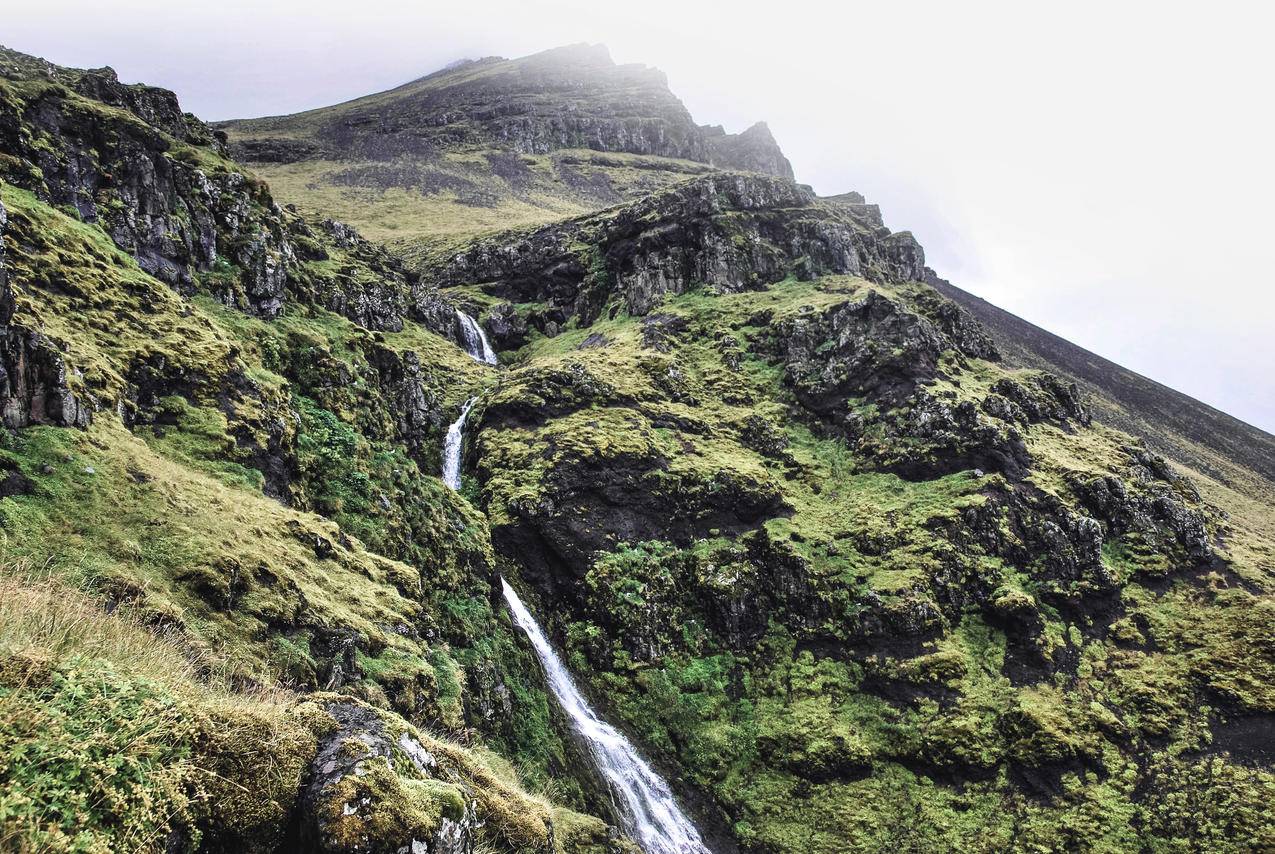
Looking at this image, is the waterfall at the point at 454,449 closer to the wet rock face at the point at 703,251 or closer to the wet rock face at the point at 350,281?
the wet rock face at the point at 350,281

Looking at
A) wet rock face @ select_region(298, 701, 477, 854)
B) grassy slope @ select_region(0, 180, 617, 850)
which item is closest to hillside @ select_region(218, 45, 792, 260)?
grassy slope @ select_region(0, 180, 617, 850)

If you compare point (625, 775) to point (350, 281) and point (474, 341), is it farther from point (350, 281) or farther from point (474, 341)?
point (474, 341)

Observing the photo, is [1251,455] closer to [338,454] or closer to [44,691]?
[338,454]

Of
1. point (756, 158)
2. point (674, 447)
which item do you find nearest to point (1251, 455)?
point (674, 447)

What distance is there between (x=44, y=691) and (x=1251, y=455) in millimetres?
117433

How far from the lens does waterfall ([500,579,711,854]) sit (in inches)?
837

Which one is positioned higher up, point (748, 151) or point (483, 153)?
point (748, 151)

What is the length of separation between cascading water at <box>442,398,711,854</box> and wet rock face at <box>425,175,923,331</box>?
1329 inches

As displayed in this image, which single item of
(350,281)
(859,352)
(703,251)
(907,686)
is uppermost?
(703,251)

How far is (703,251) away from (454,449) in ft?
98.6

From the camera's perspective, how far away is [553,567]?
3075cm

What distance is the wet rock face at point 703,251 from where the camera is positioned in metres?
55.1

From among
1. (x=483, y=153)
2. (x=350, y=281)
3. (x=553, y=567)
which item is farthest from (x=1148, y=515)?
(x=483, y=153)

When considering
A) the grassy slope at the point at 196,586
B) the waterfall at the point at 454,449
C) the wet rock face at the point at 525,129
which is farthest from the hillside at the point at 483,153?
the grassy slope at the point at 196,586
